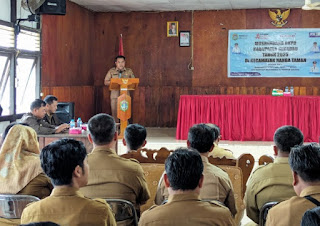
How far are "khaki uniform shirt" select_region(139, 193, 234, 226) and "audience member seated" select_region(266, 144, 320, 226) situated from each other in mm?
214

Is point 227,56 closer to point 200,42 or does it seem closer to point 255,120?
point 200,42

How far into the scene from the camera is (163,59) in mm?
11156

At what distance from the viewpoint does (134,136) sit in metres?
3.79

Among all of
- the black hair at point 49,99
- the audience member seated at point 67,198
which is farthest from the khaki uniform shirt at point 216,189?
the black hair at point 49,99

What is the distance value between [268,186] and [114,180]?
2.88ft

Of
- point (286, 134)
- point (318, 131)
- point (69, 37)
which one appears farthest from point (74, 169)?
point (69, 37)

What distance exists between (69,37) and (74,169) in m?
8.06

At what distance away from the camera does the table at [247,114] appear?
347 inches

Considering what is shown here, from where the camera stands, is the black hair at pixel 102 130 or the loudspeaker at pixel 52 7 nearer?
the black hair at pixel 102 130

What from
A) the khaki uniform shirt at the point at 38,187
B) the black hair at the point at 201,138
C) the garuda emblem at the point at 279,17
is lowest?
the khaki uniform shirt at the point at 38,187

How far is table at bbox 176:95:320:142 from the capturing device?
28.9ft

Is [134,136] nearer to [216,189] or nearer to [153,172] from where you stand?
[153,172]

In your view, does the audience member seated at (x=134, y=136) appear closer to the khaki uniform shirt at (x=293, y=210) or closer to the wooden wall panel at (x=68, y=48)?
the khaki uniform shirt at (x=293, y=210)

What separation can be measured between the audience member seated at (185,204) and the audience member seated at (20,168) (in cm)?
122
